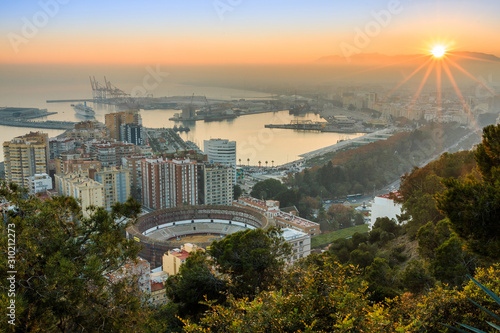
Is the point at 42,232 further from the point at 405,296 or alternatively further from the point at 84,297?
the point at 405,296

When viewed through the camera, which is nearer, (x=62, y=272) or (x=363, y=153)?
(x=62, y=272)

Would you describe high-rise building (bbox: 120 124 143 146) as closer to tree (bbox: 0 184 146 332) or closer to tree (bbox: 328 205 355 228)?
tree (bbox: 328 205 355 228)

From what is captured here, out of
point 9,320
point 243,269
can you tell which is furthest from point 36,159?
point 9,320

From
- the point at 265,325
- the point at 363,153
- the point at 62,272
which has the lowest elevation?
the point at 363,153

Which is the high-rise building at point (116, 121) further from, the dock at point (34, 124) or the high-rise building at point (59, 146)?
the dock at point (34, 124)

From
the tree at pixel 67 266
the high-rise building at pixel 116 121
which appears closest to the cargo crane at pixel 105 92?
the high-rise building at pixel 116 121

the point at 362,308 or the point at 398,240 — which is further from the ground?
the point at 362,308
